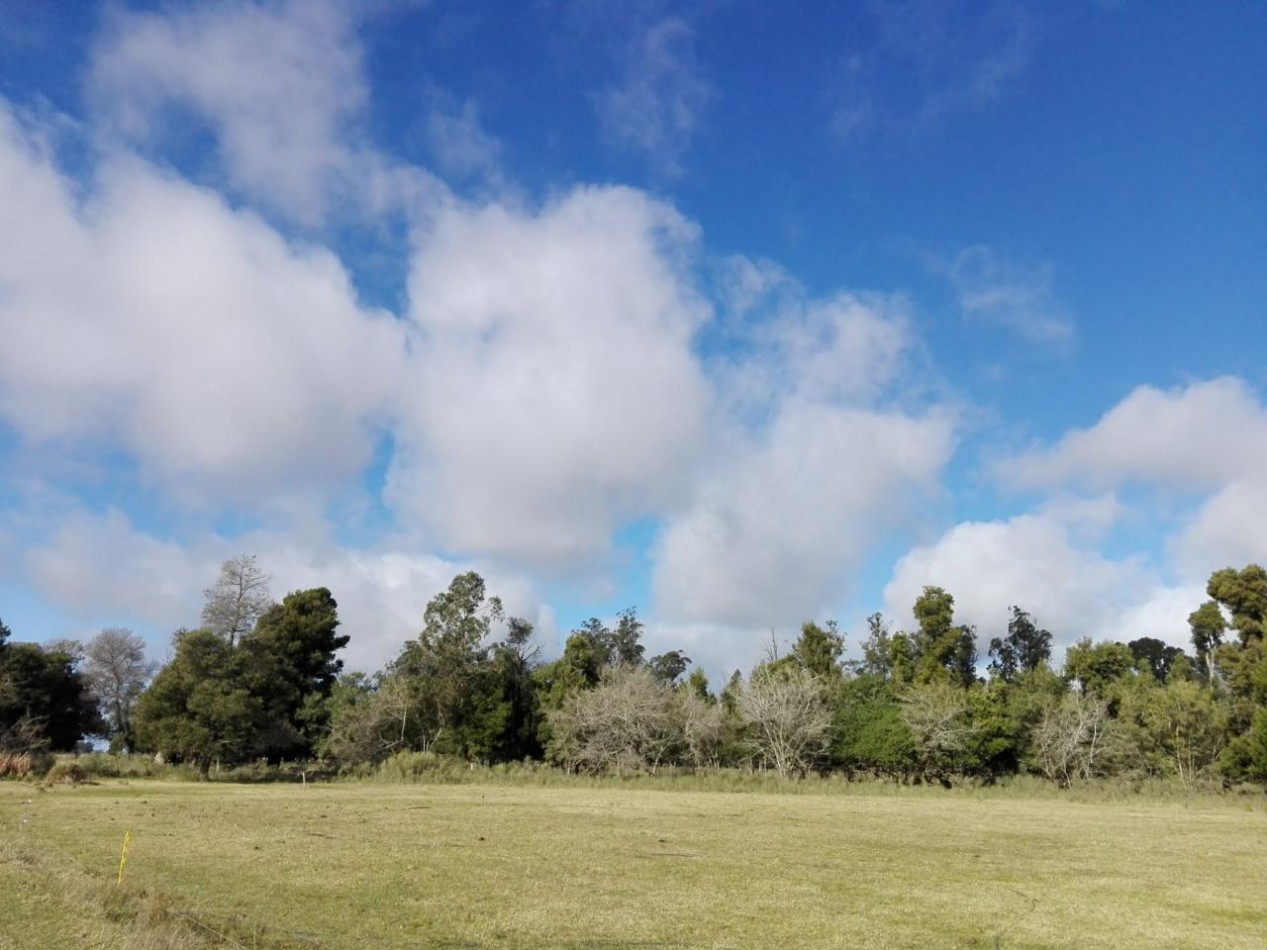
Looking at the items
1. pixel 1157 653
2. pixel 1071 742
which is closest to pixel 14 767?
pixel 1071 742

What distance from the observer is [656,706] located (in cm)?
4816

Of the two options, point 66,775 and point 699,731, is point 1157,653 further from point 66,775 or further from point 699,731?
point 66,775

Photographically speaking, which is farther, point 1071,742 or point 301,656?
point 301,656

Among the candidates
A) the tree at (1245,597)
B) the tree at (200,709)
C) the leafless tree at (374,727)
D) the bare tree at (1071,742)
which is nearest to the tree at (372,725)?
the leafless tree at (374,727)

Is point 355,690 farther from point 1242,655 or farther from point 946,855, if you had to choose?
point 1242,655

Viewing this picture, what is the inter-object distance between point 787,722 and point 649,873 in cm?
3474

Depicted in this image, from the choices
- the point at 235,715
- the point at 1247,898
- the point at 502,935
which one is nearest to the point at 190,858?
the point at 502,935

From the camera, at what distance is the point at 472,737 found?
169ft

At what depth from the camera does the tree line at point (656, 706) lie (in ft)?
137

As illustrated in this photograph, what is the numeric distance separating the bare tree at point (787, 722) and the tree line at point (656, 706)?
0.12 metres

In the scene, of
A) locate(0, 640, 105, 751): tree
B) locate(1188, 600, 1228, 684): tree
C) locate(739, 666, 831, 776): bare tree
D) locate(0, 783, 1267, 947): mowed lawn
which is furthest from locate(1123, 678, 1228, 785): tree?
locate(0, 640, 105, 751): tree

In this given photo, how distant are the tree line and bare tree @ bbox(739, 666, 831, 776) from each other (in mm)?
120

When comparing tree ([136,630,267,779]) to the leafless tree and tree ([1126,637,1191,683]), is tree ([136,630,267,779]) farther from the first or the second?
tree ([1126,637,1191,683])

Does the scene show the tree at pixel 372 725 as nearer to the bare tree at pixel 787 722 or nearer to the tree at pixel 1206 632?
the bare tree at pixel 787 722
